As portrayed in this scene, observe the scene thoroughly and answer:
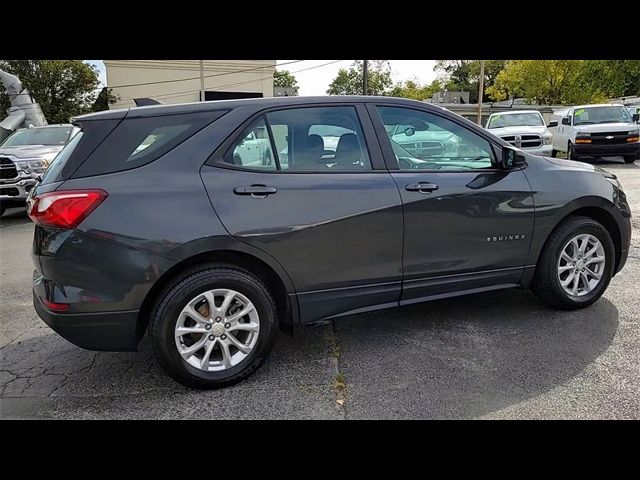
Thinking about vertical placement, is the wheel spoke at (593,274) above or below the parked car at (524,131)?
below

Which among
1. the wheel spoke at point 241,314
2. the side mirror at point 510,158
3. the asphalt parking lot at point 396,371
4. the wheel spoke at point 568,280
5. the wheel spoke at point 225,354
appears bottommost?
the asphalt parking lot at point 396,371

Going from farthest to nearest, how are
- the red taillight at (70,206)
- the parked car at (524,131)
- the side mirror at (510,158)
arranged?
the parked car at (524,131), the side mirror at (510,158), the red taillight at (70,206)

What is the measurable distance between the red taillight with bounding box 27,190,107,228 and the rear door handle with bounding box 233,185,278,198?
78 cm

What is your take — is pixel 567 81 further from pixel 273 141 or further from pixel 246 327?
pixel 246 327

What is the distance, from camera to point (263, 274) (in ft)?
10.6

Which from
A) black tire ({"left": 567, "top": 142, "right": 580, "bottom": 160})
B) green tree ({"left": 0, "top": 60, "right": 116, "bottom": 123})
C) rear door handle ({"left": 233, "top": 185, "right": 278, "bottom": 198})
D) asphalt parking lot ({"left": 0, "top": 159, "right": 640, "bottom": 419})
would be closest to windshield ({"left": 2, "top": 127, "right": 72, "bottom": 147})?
asphalt parking lot ({"left": 0, "top": 159, "right": 640, "bottom": 419})

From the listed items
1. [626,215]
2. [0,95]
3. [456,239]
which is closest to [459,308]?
[456,239]

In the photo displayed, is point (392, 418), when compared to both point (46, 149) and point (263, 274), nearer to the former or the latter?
point (263, 274)

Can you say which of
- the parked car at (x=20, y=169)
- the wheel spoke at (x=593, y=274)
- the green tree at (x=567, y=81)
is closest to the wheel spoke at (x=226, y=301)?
the wheel spoke at (x=593, y=274)

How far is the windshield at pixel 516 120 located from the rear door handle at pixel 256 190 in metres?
12.8

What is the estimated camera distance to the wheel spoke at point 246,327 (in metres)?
3.06

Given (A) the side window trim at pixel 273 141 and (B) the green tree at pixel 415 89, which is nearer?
(A) the side window trim at pixel 273 141

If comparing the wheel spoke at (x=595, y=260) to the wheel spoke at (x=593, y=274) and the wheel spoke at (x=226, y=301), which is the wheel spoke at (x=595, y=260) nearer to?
the wheel spoke at (x=593, y=274)

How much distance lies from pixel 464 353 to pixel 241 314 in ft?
5.23
